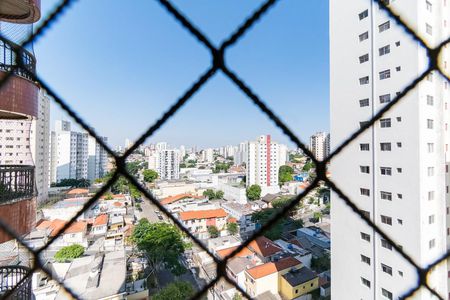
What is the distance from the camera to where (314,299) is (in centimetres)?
566

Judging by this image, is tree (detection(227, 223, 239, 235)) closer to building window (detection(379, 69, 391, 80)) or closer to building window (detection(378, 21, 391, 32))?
building window (detection(379, 69, 391, 80))

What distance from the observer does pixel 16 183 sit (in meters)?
1.48

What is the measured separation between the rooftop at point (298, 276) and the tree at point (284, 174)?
11099mm

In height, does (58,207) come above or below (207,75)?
below

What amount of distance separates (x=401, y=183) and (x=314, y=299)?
161 inches

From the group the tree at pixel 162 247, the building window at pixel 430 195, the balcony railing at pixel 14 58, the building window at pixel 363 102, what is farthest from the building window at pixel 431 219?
the tree at pixel 162 247

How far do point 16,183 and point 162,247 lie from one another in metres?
5.86

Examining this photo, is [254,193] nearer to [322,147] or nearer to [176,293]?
[176,293]

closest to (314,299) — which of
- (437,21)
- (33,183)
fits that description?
(437,21)

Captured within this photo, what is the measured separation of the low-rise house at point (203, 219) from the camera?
32.5ft

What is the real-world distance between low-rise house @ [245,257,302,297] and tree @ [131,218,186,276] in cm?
201

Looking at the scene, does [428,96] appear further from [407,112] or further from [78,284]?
[78,284]

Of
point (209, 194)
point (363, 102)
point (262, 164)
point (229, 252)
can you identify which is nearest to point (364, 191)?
point (363, 102)

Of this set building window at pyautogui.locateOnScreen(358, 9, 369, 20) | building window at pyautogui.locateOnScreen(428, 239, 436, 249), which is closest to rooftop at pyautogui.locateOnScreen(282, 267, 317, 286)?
building window at pyautogui.locateOnScreen(428, 239, 436, 249)
